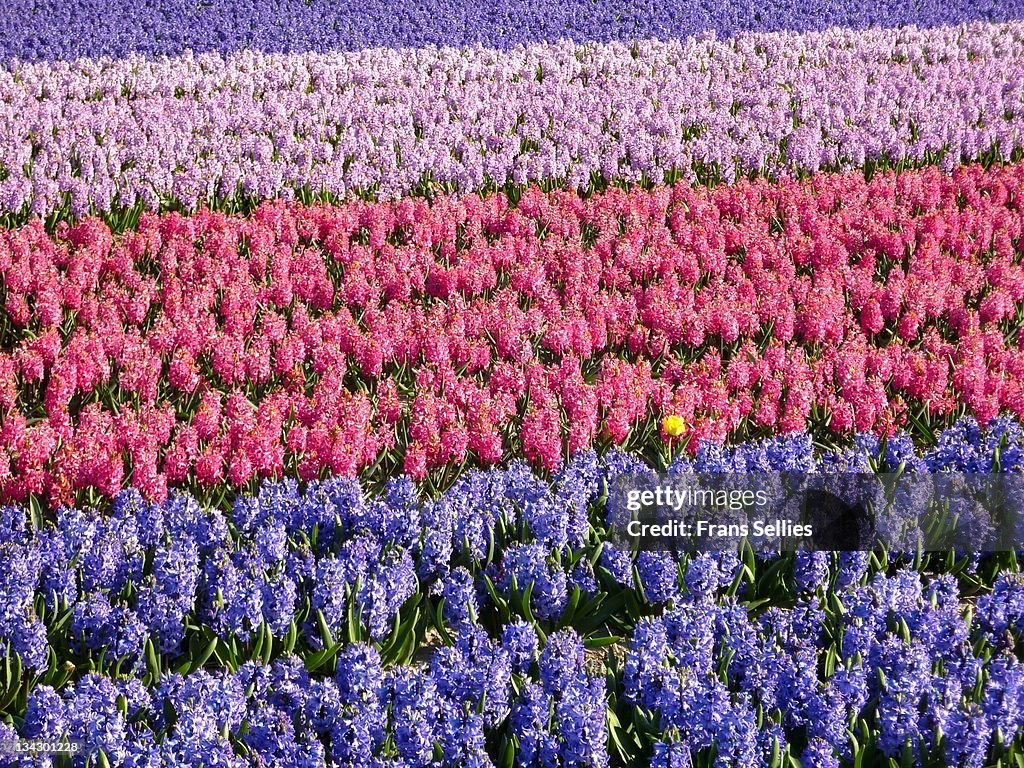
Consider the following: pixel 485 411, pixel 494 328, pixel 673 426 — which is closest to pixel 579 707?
pixel 485 411

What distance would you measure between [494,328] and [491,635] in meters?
2.64

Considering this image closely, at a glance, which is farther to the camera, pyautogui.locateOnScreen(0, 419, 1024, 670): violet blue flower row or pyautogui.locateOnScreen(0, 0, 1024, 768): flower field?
pyautogui.locateOnScreen(0, 419, 1024, 670): violet blue flower row

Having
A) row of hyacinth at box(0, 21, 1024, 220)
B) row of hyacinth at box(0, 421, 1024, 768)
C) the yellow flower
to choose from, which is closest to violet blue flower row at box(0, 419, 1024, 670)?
row of hyacinth at box(0, 421, 1024, 768)

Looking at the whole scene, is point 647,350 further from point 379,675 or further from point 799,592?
point 379,675

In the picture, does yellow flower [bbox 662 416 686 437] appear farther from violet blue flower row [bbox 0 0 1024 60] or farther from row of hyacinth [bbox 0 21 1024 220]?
violet blue flower row [bbox 0 0 1024 60]

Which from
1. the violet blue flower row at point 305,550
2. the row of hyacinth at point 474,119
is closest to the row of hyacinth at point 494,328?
the violet blue flower row at point 305,550

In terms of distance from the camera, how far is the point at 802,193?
31.9ft

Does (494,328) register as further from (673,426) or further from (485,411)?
(673,426)

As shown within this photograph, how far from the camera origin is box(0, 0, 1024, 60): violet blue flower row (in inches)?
599

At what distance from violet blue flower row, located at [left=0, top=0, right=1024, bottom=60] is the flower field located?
267cm

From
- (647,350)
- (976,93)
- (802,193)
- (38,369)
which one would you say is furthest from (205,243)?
(976,93)

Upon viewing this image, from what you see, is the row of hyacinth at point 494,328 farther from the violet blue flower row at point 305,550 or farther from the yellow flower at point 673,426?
the violet blue flower row at point 305,550

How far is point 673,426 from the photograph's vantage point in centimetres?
608

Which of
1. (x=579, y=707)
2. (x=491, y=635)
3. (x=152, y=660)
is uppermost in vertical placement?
(x=491, y=635)
